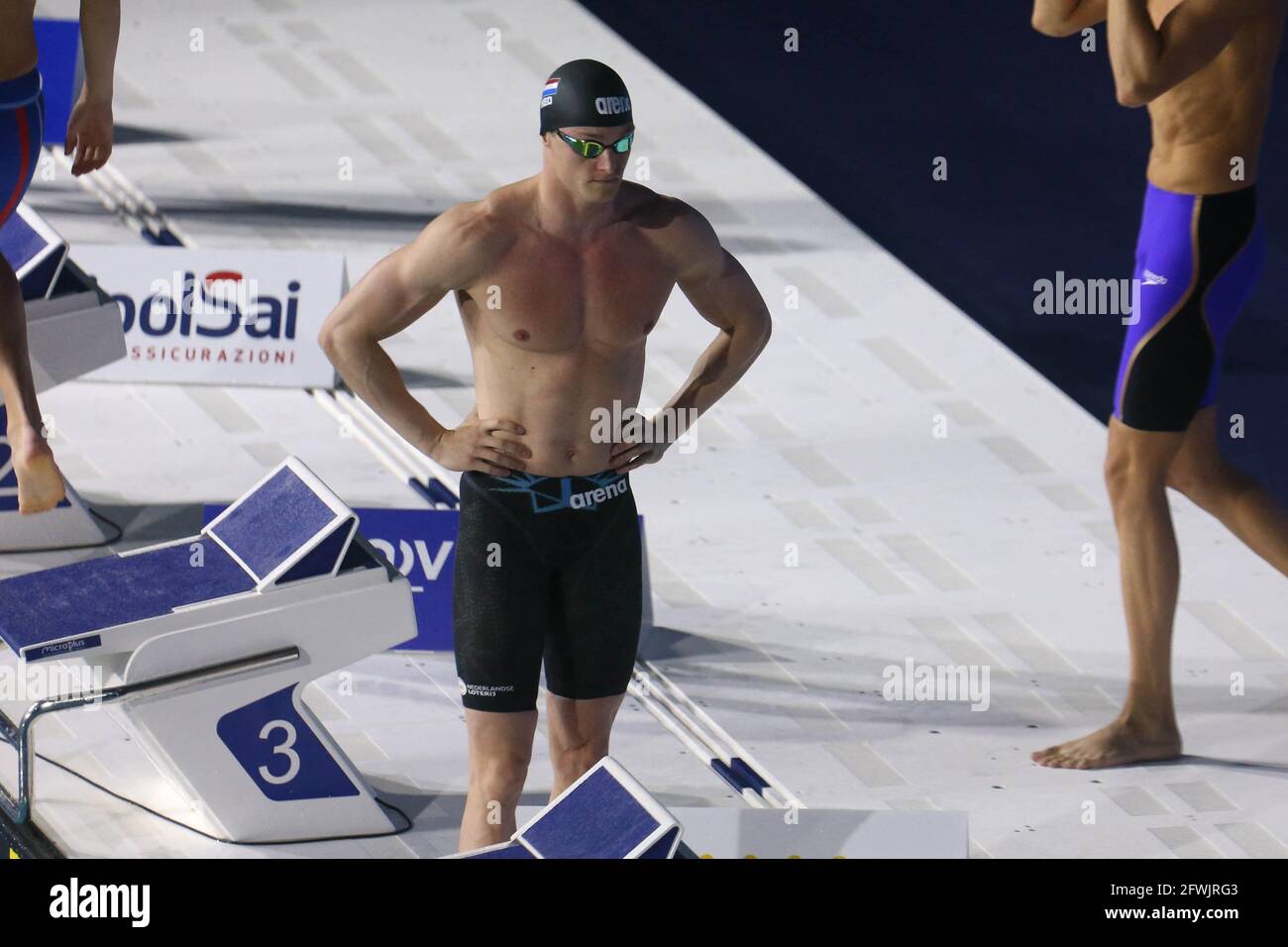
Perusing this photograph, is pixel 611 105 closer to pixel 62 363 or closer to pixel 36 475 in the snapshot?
pixel 36 475

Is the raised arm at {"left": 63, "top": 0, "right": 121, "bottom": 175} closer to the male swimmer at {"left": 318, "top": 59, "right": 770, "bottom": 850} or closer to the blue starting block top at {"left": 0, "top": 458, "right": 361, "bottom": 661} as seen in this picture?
the male swimmer at {"left": 318, "top": 59, "right": 770, "bottom": 850}

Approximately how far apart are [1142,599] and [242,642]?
2.53 metres

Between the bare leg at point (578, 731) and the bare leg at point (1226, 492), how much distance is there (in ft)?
6.47

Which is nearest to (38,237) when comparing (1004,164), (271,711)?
(271,711)

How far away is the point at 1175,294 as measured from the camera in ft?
20.2

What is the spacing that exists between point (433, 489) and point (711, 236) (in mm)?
3109

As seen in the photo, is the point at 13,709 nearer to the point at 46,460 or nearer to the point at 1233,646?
the point at 46,460

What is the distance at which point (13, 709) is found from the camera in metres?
6.46

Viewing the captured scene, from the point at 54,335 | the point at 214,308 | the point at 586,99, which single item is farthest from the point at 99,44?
the point at 214,308

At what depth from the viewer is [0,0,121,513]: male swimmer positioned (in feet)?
16.5

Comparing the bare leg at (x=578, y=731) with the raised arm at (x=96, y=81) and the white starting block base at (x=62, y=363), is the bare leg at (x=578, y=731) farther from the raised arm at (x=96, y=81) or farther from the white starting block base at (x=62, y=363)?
the white starting block base at (x=62, y=363)

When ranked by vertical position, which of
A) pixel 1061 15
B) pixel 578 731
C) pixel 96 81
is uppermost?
pixel 1061 15

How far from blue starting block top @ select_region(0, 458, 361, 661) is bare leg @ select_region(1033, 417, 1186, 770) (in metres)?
2.16

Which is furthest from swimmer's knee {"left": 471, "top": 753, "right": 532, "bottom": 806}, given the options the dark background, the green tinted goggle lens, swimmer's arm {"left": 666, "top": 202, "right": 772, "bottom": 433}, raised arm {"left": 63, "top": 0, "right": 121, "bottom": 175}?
the dark background
